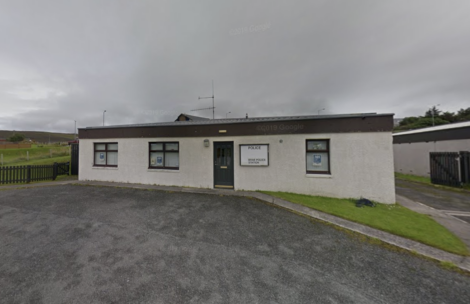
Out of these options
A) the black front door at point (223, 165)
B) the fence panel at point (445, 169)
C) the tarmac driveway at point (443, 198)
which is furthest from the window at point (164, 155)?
the fence panel at point (445, 169)

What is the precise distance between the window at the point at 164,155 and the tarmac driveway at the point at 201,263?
4.28 metres

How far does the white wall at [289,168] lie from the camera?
22.8ft

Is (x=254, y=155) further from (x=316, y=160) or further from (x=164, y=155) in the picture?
(x=164, y=155)

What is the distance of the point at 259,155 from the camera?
8.20 meters

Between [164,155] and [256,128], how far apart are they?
5.57 metres

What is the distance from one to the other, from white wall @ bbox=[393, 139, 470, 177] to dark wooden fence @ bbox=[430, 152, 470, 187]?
1.32 metres

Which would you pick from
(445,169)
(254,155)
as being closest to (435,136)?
(445,169)

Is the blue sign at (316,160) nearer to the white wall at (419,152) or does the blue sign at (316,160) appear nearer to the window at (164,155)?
the window at (164,155)

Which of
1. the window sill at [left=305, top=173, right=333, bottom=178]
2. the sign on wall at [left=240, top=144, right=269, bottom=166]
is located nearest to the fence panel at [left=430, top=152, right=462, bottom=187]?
the window sill at [left=305, top=173, right=333, bottom=178]

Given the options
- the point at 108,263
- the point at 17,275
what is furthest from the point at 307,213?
the point at 17,275

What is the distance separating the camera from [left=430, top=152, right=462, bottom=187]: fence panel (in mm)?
9469

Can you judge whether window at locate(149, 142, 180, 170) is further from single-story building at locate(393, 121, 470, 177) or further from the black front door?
single-story building at locate(393, 121, 470, 177)

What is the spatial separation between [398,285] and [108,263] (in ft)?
16.8

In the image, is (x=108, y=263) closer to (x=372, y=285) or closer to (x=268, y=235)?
(x=268, y=235)
